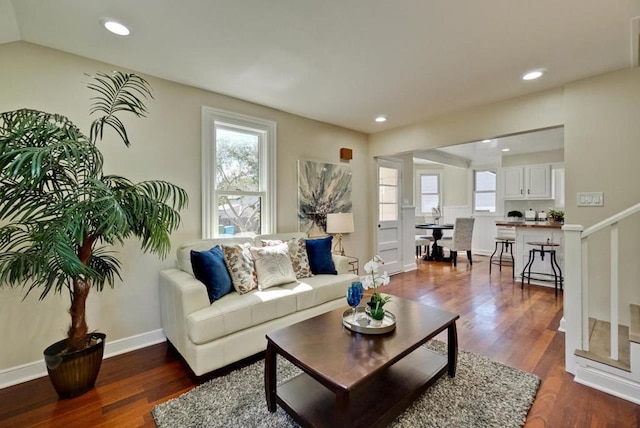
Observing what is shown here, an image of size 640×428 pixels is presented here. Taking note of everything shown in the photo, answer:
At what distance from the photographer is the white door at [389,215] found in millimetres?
4887

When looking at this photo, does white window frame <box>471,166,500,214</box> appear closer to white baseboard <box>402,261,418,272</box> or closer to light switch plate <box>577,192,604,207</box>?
white baseboard <box>402,261,418,272</box>

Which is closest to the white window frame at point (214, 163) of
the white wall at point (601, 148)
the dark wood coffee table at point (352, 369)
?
the dark wood coffee table at point (352, 369)

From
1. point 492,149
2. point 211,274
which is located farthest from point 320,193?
point 492,149

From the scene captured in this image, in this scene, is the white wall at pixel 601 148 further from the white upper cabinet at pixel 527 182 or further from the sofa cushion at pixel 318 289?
the white upper cabinet at pixel 527 182

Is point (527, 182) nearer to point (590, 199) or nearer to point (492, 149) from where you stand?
point (492, 149)

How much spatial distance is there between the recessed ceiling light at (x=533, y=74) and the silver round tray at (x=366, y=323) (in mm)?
2518

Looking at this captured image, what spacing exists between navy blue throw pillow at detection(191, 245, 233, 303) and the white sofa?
0.07 metres

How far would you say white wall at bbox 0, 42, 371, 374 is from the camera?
2043mm

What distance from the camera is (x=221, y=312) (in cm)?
204

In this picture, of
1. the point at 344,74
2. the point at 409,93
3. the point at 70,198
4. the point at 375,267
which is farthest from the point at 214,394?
the point at 409,93

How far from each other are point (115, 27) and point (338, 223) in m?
2.81

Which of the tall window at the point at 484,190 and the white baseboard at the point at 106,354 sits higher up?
the tall window at the point at 484,190

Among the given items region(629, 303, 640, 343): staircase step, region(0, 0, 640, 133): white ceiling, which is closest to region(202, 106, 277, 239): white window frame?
region(0, 0, 640, 133): white ceiling

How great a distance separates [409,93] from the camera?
304 centimetres
